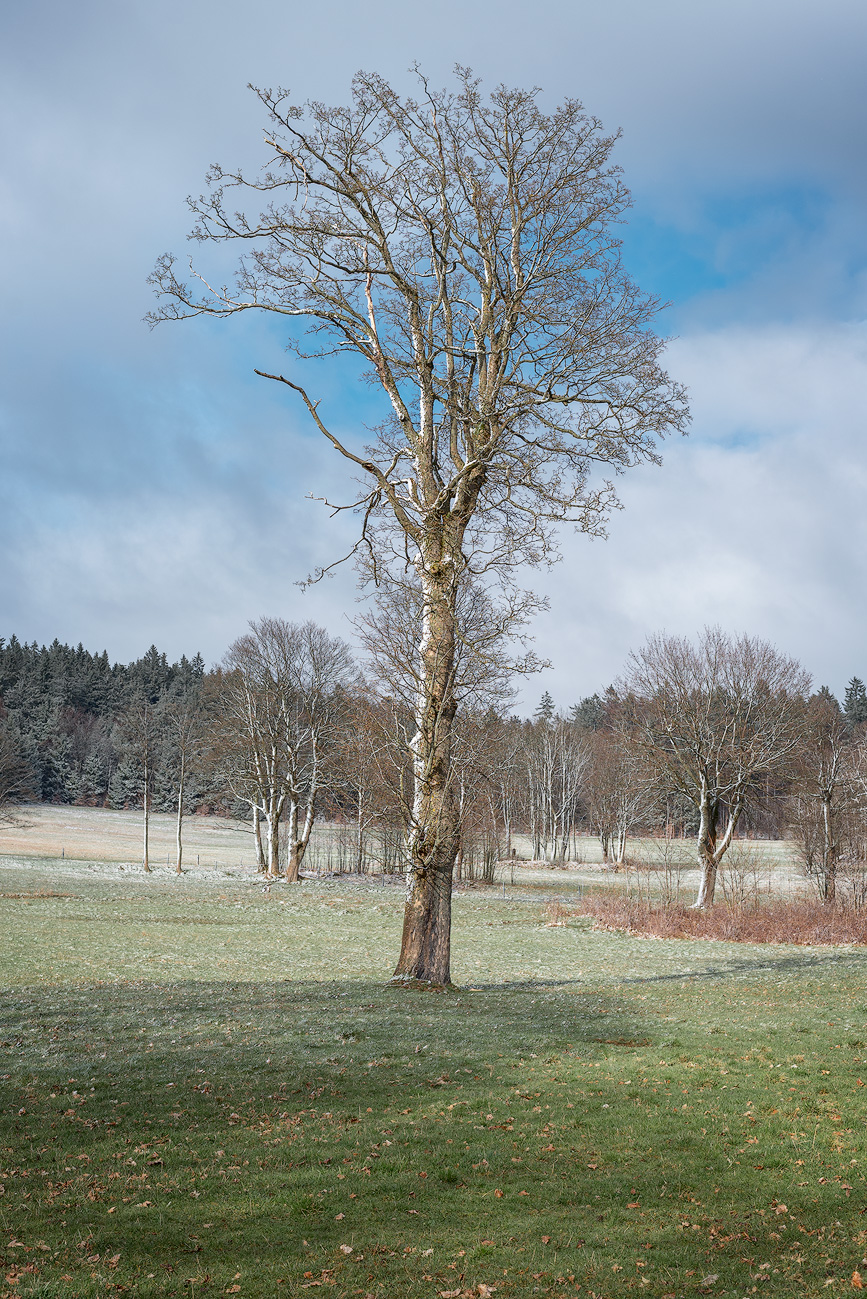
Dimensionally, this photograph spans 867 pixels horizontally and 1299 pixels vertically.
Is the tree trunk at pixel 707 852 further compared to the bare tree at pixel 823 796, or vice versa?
the bare tree at pixel 823 796

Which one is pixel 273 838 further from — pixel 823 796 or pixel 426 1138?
pixel 426 1138

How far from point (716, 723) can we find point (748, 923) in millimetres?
11795

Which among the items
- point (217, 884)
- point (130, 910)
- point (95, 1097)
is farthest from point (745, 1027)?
point (217, 884)

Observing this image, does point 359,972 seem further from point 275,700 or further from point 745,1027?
point 275,700

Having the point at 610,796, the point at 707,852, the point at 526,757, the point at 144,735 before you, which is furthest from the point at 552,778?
the point at 707,852

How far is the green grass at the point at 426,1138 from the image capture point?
18.6ft

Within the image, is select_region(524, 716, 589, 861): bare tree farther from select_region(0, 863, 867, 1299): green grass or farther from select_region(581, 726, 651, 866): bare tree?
select_region(0, 863, 867, 1299): green grass

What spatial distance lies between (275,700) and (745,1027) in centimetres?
4033

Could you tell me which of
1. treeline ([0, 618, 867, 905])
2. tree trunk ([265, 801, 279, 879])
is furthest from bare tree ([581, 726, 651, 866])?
tree trunk ([265, 801, 279, 879])

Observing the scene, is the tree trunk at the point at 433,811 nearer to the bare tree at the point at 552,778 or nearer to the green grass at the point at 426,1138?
the green grass at the point at 426,1138

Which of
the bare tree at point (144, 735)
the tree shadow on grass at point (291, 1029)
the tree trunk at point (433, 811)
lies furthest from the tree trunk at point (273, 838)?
the tree trunk at point (433, 811)

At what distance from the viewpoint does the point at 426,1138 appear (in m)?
8.03

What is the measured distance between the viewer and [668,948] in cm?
2614

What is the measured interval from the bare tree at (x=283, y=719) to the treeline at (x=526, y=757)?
0.32 feet
